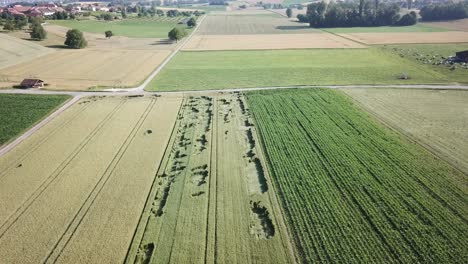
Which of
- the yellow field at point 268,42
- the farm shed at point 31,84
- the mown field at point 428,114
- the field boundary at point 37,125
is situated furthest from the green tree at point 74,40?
the mown field at point 428,114

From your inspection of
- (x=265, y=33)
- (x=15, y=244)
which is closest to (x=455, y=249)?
(x=15, y=244)

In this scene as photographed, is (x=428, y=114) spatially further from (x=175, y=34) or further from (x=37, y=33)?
(x=37, y=33)

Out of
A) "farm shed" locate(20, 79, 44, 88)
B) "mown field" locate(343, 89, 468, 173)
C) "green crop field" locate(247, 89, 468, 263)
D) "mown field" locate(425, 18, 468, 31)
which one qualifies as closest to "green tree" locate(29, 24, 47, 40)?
"farm shed" locate(20, 79, 44, 88)

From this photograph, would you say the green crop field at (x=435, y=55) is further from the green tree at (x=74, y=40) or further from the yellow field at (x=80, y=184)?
the green tree at (x=74, y=40)

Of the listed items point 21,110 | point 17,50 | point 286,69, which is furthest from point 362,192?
point 17,50

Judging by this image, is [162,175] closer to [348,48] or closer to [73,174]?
[73,174]
